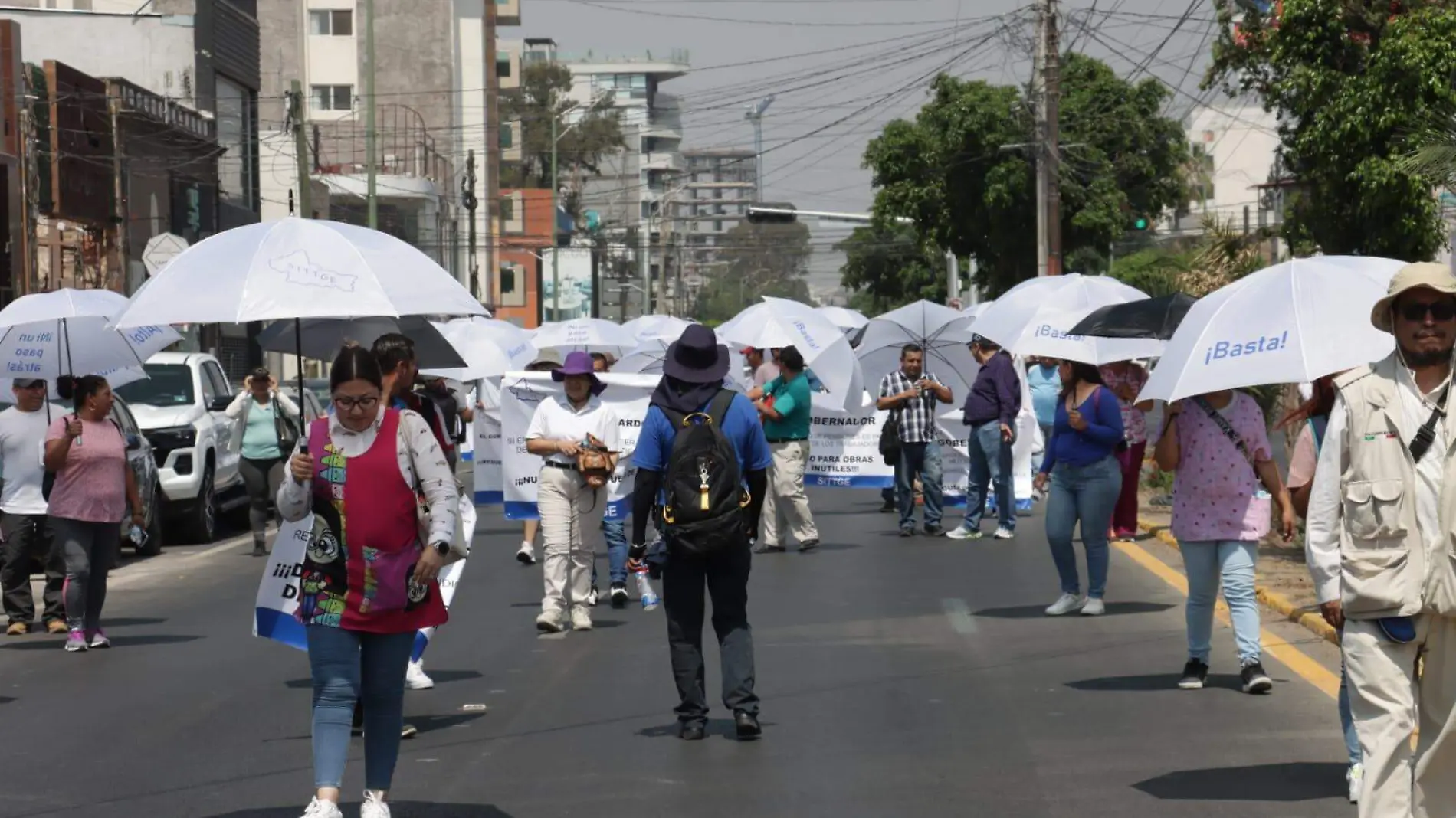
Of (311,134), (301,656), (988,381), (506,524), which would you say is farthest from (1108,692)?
(311,134)

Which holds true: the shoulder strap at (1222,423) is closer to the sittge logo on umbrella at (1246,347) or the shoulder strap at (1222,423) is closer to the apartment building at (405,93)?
the sittge logo on umbrella at (1246,347)

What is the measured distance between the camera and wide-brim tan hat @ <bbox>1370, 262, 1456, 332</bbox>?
6168 millimetres

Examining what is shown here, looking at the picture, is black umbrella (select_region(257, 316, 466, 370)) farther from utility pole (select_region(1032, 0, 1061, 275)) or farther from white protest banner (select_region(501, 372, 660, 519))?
utility pole (select_region(1032, 0, 1061, 275))

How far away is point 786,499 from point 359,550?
11.7 meters

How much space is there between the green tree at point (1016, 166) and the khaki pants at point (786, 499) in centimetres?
2701

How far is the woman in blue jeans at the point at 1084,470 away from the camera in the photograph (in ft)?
42.1

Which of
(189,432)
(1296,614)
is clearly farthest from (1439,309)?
(189,432)

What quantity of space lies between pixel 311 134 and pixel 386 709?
68125mm

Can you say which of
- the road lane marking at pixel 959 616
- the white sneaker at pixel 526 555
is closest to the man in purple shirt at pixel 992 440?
the white sneaker at pixel 526 555

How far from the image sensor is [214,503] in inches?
863

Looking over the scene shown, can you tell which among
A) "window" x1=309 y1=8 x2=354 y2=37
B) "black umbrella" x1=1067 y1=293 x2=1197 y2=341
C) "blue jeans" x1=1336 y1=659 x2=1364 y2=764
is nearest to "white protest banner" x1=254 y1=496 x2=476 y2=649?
"blue jeans" x1=1336 y1=659 x2=1364 y2=764

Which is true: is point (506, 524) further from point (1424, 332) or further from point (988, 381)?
point (1424, 332)

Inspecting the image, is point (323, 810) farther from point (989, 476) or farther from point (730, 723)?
point (989, 476)

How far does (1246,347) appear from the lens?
801 centimetres
